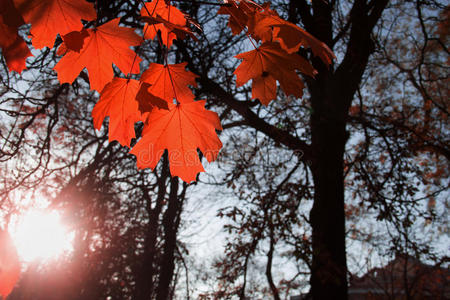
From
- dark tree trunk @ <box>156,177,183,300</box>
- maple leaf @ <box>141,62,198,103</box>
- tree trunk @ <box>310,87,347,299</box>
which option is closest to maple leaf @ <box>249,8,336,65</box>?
maple leaf @ <box>141,62,198,103</box>

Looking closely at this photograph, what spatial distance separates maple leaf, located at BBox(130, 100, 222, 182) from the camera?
117cm

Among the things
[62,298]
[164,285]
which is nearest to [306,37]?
[164,285]

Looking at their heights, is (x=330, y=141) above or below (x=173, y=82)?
above

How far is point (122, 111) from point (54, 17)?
444mm

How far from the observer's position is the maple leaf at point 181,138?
1173 millimetres

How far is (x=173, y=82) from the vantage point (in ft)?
4.00

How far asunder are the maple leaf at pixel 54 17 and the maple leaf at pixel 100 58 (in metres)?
0.21

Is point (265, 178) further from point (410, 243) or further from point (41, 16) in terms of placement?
point (41, 16)

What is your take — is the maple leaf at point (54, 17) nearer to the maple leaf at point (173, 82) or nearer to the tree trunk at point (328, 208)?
the maple leaf at point (173, 82)

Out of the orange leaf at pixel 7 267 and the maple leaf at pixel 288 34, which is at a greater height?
the maple leaf at pixel 288 34

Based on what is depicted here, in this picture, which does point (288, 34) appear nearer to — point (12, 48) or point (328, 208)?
point (12, 48)

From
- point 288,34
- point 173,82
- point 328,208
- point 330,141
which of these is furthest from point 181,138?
point 330,141

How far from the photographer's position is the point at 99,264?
909cm

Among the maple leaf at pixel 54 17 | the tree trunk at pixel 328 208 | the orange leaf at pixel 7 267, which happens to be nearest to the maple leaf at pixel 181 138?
the maple leaf at pixel 54 17
